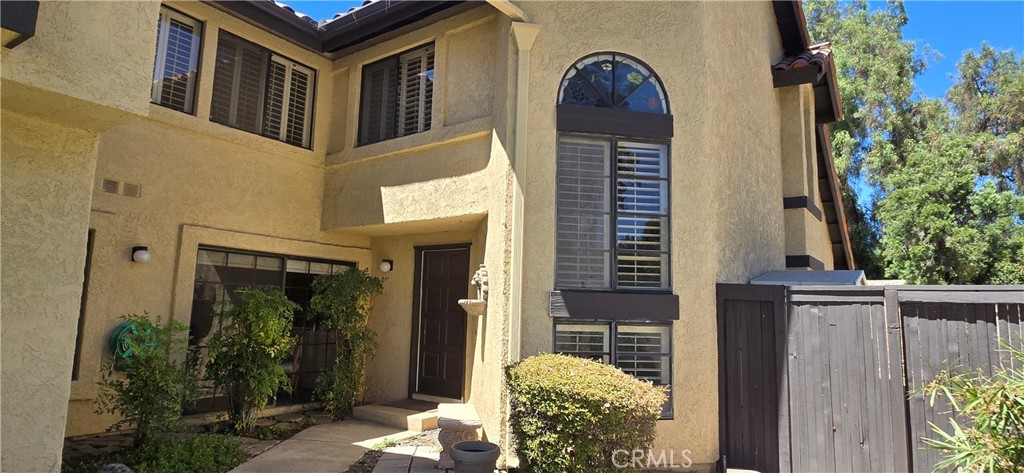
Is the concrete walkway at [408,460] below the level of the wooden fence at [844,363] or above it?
below

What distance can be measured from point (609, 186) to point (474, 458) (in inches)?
147

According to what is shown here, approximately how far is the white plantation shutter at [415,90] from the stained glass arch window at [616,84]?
2.64 metres

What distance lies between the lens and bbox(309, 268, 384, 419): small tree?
9.04m

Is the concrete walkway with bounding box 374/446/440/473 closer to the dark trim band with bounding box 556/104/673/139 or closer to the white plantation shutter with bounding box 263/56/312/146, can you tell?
the dark trim band with bounding box 556/104/673/139

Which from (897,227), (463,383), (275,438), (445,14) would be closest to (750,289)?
(463,383)

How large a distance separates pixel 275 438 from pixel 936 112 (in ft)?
88.6

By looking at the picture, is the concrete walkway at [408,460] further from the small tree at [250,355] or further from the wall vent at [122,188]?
the wall vent at [122,188]

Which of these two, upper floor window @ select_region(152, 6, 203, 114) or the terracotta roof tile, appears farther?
the terracotta roof tile

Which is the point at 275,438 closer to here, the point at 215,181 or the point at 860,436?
the point at 215,181

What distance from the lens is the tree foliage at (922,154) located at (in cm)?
1847

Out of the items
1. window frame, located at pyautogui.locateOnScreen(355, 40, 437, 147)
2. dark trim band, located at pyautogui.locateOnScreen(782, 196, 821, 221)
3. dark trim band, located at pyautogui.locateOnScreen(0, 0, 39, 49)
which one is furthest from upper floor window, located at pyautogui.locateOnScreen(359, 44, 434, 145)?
dark trim band, located at pyautogui.locateOnScreen(782, 196, 821, 221)

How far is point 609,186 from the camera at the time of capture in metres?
7.41

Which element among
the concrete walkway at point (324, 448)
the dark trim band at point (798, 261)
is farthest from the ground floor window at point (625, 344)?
the dark trim band at point (798, 261)

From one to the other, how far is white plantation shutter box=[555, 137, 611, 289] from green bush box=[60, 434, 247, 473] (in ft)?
14.3
